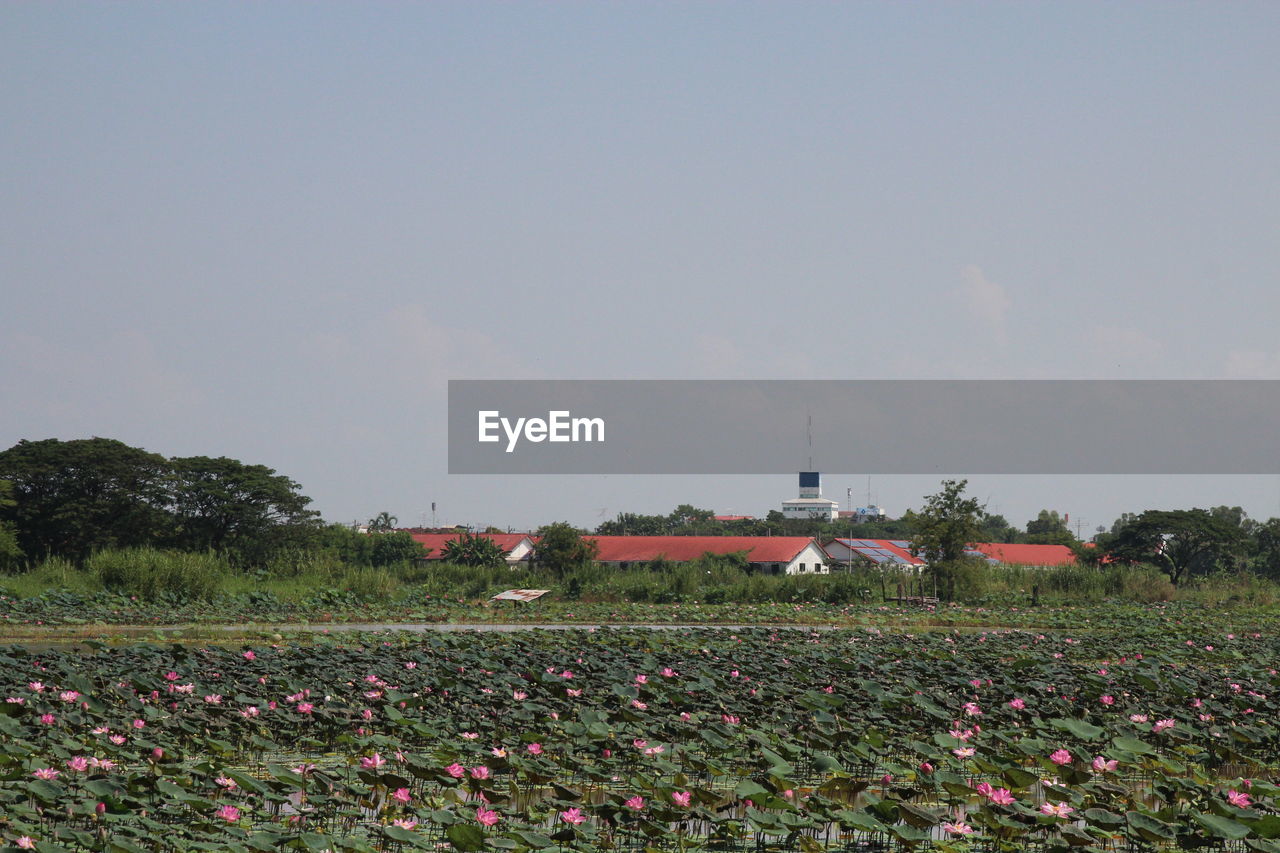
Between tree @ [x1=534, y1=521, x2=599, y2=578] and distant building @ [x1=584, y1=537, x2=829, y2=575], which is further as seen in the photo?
distant building @ [x1=584, y1=537, x2=829, y2=575]

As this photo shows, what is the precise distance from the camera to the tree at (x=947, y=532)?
3809 centimetres

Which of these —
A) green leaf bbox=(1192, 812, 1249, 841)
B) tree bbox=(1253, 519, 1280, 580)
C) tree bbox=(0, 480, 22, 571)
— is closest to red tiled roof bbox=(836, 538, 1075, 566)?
tree bbox=(1253, 519, 1280, 580)

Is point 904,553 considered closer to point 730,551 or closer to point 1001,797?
point 730,551

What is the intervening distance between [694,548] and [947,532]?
32085mm

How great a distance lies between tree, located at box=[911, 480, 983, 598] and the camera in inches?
1500

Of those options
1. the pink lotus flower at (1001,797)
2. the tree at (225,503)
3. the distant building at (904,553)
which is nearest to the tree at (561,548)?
the tree at (225,503)

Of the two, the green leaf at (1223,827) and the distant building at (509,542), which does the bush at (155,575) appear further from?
the distant building at (509,542)

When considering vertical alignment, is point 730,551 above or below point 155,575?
below

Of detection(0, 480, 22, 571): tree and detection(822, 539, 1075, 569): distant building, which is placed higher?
detection(0, 480, 22, 571): tree

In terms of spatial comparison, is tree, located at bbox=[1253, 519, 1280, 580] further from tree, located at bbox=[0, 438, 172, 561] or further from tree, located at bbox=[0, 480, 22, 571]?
tree, located at bbox=[0, 480, 22, 571]

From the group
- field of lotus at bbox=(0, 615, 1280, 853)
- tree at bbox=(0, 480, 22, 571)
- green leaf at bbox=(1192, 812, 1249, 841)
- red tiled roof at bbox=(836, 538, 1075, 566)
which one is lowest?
red tiled roof at bbox=(836, 538, 1075, 566)

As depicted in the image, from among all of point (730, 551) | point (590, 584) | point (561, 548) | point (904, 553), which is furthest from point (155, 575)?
point (904, 553)

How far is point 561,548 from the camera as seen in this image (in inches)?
1911

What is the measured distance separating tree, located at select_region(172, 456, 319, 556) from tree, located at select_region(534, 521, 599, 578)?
14869 mm
